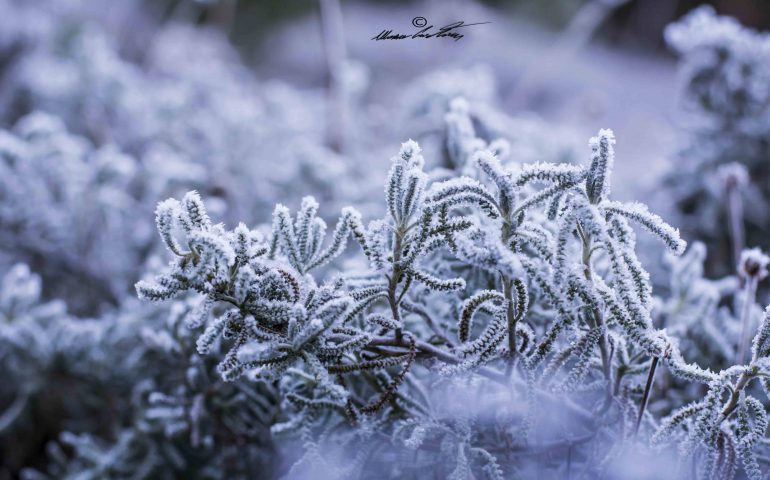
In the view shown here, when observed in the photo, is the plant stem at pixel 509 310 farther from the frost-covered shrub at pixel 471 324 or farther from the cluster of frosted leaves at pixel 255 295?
the cluster of frosted leaves at pixel 255 295

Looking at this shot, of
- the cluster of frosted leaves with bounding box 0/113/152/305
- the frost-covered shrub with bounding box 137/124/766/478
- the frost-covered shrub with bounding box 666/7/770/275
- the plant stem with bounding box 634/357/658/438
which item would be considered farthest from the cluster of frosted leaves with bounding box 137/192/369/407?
the frost-covered shrub with bounding box 666/7/770/275

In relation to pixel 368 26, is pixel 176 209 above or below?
below

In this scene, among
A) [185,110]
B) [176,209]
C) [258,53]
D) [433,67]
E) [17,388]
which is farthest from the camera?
[258,53]

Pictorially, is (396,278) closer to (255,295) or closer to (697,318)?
(255,295)

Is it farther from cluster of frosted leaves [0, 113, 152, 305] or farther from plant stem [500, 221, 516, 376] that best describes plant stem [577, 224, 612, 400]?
cluster of frosted leaves [0, 113, 152, 305]

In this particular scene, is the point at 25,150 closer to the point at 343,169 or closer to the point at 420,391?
the point at 343,169

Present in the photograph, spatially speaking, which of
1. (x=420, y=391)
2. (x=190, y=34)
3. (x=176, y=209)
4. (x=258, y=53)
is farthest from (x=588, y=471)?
(x=258, y=53)
